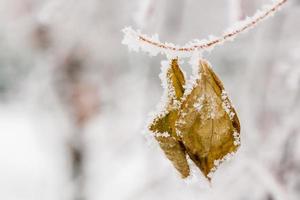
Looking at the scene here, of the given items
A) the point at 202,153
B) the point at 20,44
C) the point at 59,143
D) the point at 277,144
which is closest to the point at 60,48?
the point at 20,44

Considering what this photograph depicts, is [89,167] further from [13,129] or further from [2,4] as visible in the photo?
[13,129]

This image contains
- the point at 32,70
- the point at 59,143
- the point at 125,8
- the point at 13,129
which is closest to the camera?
the point at 125,8

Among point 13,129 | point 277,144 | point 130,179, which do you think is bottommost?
point 277,144

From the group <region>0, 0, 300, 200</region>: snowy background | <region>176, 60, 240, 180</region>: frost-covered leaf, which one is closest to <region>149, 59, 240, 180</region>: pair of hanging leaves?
<region>176, 60, 240, 180</region>: frost-covered leaf

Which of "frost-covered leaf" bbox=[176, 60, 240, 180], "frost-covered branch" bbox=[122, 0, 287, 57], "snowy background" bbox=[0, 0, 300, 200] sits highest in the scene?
"snowy background" bbox=[0, 0, 300, 200]

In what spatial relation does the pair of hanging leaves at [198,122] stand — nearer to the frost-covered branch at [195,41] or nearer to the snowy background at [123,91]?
the frost-covered branch at [195,41]

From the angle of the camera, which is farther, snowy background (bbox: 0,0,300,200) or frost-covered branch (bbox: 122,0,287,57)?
snowy background (bbox: 0,0,300,200)

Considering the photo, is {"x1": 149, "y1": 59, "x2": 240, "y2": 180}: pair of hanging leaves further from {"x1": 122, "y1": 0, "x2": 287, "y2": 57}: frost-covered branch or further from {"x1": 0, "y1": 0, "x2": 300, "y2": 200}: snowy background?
{"x1": 0, "y1": 0, "x2": 300, "y2": 200}: snowy background
